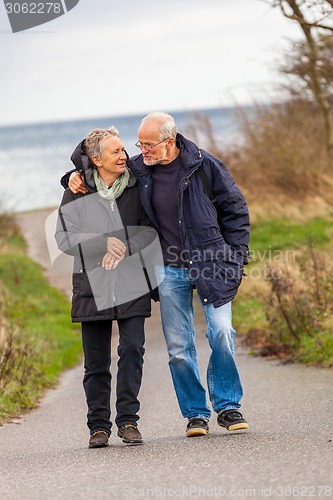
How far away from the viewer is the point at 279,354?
38.0 ft

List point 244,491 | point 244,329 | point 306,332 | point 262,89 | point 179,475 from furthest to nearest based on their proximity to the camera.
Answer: point 262,89, point 244,329, point 306,332, point 179,475, point 244,491

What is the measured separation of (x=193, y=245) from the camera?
706cm

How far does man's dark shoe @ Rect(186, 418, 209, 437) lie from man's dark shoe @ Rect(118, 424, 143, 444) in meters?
0.34

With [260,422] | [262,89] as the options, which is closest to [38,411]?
[260,422]

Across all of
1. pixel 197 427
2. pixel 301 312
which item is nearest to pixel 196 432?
pixel 197 427

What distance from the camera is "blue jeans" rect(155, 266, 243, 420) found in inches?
282

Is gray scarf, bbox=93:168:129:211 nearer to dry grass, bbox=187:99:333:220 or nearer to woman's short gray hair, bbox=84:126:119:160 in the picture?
woman's short gray hair, bbox=84:126:119:160

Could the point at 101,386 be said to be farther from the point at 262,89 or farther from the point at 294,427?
the point at 262,89

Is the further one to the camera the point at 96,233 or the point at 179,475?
the point at 96,233

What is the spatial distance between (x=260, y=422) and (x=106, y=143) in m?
2.38

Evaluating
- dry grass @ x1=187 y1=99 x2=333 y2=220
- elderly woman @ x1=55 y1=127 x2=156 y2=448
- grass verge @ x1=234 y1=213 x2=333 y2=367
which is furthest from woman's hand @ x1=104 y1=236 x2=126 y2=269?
dry grass @ x1=187 y1=99 x2=333 y2=220

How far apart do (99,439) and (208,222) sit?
162cm

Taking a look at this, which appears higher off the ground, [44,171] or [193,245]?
[193,245]

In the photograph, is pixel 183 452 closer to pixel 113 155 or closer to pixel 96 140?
pixel 113 155
